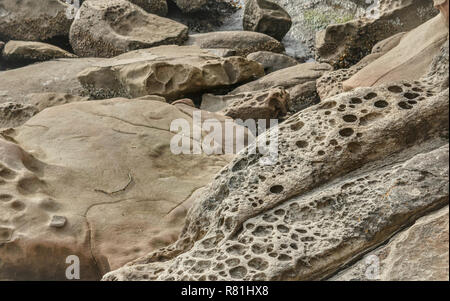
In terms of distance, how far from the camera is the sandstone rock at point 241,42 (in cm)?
753

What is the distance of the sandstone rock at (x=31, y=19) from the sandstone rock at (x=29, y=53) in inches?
23.8

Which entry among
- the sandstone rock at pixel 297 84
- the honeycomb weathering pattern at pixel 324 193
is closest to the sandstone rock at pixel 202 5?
the sandstone rock at pixel 297 84

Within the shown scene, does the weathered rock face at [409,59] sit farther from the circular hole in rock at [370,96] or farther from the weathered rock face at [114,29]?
the weathered rock face at [114,29]

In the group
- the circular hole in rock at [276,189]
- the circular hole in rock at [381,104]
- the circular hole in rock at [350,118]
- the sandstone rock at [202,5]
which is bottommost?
the sandstone rock at [202,5]

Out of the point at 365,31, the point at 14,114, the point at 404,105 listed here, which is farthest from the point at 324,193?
the point at 365,31

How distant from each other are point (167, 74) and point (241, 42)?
193 centimetres

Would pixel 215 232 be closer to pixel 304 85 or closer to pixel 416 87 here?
pixel 416 87

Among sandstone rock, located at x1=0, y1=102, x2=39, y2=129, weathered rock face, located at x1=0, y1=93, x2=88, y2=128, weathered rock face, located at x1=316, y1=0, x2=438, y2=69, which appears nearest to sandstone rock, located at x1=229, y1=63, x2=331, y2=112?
weathered rock face, located at x1=316, y1=0, x2=438, y2=69

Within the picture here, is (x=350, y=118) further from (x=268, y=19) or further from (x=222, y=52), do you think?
(x=268, y=19)

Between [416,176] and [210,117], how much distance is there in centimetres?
292

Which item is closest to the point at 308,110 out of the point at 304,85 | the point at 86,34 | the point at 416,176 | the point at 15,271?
the point at 416,176

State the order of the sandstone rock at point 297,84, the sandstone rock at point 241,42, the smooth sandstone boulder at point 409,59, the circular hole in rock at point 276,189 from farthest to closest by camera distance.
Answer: the sandstone rock at point 241,42
the sandstone rock at point 297,84
the smooth sandstone boulder at point 409,59
the circular hole in rock at point 276,189

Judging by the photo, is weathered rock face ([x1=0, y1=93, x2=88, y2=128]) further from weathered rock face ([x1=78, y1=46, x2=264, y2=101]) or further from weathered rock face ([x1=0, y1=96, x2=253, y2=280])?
weathered rock face ([x1=0, y1=96, x2=253, y2=280])

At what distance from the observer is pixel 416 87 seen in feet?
8.27
